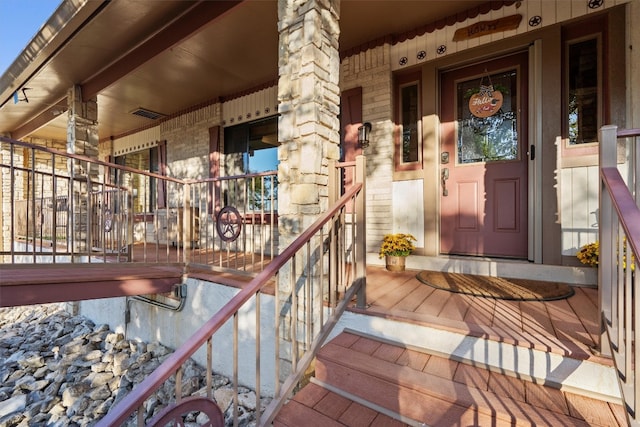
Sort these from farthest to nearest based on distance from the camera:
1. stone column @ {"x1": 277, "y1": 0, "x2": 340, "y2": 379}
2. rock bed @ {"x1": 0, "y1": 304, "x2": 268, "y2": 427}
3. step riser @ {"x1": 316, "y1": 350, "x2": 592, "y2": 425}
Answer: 1. rock bed @ {"x1": 0, "y1": 304, "x2": 268, "y2": 427}
2. stone column @ {"x1": 277, "y1": 0, "x2": 340, "y2": 379}
3. step riser @ {"x1": 316, "y1": 350, "x2": 592, "y2": 425}

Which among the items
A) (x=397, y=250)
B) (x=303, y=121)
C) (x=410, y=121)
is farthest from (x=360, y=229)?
(x=410, y=121)

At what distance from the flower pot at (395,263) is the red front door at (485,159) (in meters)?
0.52

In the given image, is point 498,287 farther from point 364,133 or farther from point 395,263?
point 364,133

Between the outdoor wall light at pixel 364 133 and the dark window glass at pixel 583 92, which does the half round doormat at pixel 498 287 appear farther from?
the outdoor wall light at pixel 364 133

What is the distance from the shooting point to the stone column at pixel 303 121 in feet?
6.72

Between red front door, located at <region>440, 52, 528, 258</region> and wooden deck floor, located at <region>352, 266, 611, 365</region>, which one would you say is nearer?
wooden deck floor, located at <region>352, 266, 611, 365</region>

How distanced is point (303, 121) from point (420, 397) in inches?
69.7

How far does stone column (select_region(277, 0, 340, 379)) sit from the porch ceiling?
1127mm

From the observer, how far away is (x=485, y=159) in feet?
10.4

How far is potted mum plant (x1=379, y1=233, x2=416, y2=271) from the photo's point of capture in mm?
3287

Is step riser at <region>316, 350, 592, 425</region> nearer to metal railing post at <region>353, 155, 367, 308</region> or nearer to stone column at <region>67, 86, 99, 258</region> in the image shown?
metal railing post at <region>353, 155, 367, 308</region>

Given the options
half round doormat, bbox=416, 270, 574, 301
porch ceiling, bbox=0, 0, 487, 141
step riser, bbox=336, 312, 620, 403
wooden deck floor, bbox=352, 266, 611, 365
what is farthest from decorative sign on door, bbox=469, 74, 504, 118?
step riser, bbox=336, 312, 620, 403

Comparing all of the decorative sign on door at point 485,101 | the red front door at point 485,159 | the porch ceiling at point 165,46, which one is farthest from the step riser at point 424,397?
the porch ceiling at point 165,46

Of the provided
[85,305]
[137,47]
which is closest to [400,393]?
[137,47]
